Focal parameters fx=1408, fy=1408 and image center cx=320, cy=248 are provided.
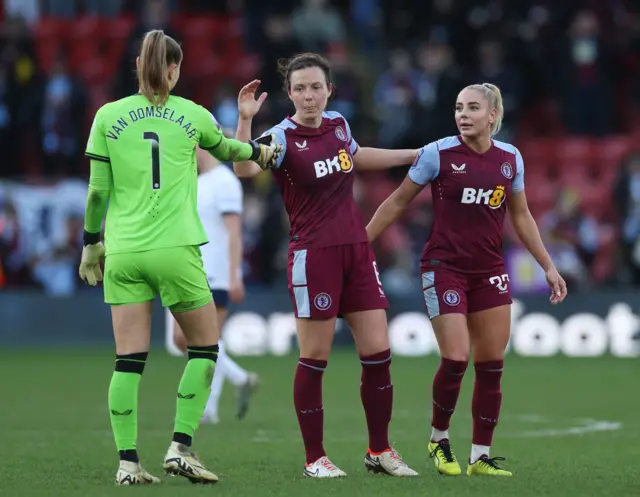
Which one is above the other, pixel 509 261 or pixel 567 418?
pixel 509 261

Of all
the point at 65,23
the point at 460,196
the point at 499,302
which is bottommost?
the point at 499,302

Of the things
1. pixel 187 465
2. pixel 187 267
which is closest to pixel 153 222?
pixel 187 267

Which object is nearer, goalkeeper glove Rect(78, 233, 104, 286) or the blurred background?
goalkeeper glove Rect(78, 233, 104, 286)

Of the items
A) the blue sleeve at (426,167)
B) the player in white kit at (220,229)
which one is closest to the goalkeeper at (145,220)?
the blue sleeve at (426,167)

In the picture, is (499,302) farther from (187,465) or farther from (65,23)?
(65,23)

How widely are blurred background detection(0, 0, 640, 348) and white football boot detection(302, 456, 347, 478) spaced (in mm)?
11130

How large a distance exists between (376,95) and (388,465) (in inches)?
650

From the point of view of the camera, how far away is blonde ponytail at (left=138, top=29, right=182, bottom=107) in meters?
7.25

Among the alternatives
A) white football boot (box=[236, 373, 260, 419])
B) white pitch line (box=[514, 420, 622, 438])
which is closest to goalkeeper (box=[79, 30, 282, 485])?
white pitch line (box=[514, 420, 622, 438])

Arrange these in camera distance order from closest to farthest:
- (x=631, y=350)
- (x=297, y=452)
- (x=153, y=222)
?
1. (x=153, y=222)
2. (x=297, y=452)
3. (x=631, y=350)

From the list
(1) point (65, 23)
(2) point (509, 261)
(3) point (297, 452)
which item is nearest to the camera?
(3) point (297, 452)

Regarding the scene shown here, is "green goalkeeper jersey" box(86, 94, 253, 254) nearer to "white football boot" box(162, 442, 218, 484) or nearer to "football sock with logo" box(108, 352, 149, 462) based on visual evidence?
"football sock with logo" box(108, 352, 149, 462)

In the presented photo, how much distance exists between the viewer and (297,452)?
9.33m

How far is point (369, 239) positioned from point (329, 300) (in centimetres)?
52
